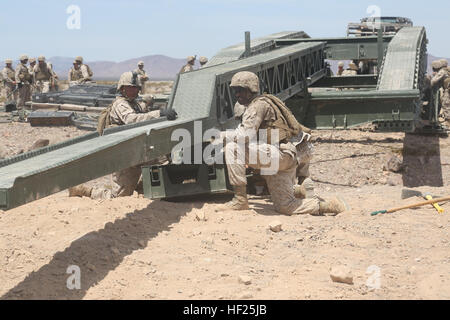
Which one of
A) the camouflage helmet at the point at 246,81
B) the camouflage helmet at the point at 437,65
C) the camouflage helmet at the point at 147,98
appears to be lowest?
the camouflage helmet at the point at 147,98

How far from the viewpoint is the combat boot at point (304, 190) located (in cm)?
724

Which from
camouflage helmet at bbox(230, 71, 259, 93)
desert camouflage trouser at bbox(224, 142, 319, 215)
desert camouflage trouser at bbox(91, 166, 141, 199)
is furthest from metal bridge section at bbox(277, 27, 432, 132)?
desert camouflage trouser at bbox(91, 166, 141, 199)

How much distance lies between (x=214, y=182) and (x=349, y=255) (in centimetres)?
220

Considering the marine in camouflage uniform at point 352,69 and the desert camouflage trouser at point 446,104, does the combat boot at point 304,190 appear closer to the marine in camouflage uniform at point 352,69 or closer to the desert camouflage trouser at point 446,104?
the desert camouflage trouser at point 446,104

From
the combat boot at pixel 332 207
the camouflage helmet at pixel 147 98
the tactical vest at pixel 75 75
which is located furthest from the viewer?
the tactical vest at pixel 75 75

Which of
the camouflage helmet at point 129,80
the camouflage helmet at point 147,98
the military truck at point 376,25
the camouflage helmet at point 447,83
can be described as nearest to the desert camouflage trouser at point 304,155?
the camouflage helmet at point 129,80

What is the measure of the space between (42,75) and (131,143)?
17.1 meters

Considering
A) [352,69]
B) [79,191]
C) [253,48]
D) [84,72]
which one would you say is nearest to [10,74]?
[84,72]

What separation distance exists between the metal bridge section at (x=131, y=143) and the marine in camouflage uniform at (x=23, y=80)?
12962 mm

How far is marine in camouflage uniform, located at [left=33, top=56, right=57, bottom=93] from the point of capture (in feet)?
70.8

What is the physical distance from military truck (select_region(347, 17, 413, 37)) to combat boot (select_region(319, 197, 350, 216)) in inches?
604

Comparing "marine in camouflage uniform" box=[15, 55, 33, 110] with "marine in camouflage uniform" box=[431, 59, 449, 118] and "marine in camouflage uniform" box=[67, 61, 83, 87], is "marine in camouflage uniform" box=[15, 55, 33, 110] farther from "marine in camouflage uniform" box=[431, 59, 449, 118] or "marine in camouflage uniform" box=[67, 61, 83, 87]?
"marine in camouflage uniform" box=[431, 59, 449, 118]

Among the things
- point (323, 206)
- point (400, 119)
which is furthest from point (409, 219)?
point (400, 119)
